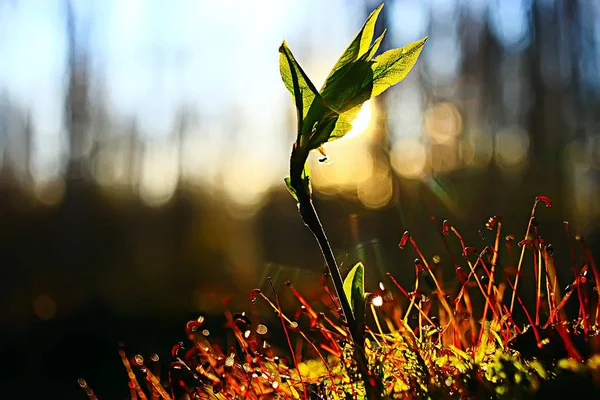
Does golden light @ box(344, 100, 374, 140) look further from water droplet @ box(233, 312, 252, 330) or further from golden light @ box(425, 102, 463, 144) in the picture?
golden light @ box(425, 102, 463, 144)

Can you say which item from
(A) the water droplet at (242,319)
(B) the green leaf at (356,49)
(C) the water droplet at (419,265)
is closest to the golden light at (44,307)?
(A) the water droplet at (242,319)

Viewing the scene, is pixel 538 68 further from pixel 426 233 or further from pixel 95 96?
pixel 95 96

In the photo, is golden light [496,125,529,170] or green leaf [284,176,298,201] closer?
green leaf [284,176,298,201]

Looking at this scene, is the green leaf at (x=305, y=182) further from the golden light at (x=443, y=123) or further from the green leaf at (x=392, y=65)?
the golden light at (x=443, y=123)

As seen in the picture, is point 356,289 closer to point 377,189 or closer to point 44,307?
point 377,189

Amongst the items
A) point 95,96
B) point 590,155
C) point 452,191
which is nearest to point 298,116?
point 452,191

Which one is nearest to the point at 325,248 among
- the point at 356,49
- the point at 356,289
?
the point at 356,289

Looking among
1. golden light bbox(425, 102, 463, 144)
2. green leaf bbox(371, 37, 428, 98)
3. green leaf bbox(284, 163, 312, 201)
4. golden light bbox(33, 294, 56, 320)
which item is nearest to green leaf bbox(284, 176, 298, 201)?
green leaf bbox(284, 163, 312, 201)
